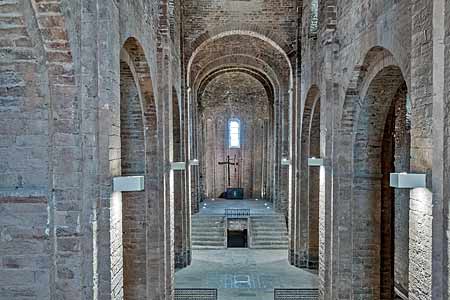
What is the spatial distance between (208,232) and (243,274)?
4681mm

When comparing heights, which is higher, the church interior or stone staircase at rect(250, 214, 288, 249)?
the church interior

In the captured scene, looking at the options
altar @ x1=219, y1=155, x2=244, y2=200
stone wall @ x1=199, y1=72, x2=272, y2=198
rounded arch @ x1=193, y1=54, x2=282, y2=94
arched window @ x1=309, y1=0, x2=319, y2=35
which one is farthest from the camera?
altar @ x1=219, y1=155, x2=244, y2=200

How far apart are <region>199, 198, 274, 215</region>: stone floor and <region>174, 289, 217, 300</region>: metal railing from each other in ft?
27.6

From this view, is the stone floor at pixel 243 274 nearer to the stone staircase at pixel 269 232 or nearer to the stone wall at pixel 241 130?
the stone staircase at pixel 269 232

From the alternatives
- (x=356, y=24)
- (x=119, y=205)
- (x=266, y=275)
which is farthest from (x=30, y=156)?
(x=266, y=275)

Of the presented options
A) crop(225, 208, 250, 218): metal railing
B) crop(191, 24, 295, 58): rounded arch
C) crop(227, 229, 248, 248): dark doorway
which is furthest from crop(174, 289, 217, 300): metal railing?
crop(227, 229, 248, 248): dark doorway

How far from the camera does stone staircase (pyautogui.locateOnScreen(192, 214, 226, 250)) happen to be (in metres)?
19.5

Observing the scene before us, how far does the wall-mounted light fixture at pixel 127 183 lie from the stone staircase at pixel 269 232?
13032 mm

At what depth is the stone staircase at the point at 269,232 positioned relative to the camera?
63.5 feet

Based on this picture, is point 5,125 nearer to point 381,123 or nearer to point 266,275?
point 381,123

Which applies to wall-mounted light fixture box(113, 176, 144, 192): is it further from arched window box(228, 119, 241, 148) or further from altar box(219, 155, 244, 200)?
arched window box(228, 119, 241, 148)

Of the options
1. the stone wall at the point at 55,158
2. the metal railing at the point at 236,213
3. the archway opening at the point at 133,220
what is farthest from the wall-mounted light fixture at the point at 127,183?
the metal railing at the point at 236,213

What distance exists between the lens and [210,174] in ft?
91.6

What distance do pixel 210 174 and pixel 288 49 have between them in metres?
12.4
